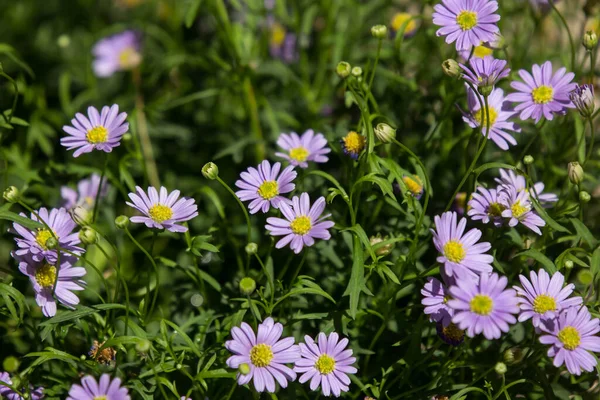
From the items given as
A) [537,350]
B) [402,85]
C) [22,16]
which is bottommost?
[537,350]

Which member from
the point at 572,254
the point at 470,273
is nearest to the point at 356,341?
the point at 470,273

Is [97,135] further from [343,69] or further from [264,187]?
[343,69]

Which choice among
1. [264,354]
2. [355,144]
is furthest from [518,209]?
[264,354]

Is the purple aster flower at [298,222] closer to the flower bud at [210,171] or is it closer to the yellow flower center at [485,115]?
the flower bud at [210,171]

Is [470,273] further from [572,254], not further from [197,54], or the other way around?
[197,54]

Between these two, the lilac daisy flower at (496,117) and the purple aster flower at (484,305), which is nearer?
the purple aster flower at (484,305)

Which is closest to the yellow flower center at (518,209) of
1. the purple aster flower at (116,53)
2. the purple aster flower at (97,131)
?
the purple aster flower at (97,131)
